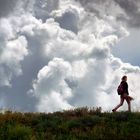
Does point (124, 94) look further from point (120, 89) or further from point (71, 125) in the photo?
point (71, 125)

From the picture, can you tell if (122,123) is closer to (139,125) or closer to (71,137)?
(139,125)

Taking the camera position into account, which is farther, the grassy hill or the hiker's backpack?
the hiker's backpack

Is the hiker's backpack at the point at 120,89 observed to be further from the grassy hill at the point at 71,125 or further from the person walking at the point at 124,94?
the grassy hill at the point at 71,125

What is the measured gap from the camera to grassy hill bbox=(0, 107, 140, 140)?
73.5 ft

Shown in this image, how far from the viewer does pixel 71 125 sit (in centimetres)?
2439

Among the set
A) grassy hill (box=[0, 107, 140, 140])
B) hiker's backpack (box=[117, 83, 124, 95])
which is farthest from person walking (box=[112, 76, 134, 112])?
grassy hill (box=[0, 107, 140, 140])

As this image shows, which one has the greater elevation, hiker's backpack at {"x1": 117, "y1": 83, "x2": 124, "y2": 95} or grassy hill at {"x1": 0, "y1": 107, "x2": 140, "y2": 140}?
hiker's backpack at {"x1": 117, "y1": 83, "x2": 124, "y2": 95}

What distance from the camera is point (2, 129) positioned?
23.1 m

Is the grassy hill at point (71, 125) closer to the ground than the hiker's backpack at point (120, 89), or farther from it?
closer to the ground

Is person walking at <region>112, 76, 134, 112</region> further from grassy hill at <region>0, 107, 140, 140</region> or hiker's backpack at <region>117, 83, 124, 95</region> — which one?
grassy hill at <region>0, 107, 140, 140</region>

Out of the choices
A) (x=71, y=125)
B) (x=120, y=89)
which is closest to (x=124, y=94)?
(x=120, y=89)

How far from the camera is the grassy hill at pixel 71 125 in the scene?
22.4m

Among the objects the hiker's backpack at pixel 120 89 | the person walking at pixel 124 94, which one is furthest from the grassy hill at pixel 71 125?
the hiker's backpack at pixel 120 89

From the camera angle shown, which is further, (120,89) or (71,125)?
(120,89)
